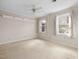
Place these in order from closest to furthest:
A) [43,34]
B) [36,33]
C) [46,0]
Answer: [46,0], [43,34], [36,33]

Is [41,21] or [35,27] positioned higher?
[41,21]

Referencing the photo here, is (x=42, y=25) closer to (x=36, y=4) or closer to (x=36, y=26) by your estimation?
(x=36, y=26)

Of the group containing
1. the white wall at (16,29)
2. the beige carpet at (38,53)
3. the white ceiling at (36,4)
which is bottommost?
the beige carpet at (38,53)

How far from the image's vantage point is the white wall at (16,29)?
4.70 meters

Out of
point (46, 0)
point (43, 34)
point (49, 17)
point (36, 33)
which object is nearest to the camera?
point (46, 0)

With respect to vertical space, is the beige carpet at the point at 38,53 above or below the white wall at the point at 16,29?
below

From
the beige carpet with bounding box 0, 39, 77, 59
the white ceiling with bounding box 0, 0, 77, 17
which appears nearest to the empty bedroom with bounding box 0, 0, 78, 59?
the white ceiling with bounding box 0, 0, 77, 17

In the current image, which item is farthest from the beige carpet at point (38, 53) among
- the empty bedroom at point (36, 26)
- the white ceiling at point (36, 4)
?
the white ceiling at point (36, 4)

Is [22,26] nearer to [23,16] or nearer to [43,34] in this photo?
[23,16]

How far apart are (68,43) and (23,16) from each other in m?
3.57

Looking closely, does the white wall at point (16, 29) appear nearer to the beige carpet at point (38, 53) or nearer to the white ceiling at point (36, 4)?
the white ceiling at point (36, 4)

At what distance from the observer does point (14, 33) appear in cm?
530

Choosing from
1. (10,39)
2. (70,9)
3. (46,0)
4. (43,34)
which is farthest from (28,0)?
(43,34)

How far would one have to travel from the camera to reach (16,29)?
17.9 feet
